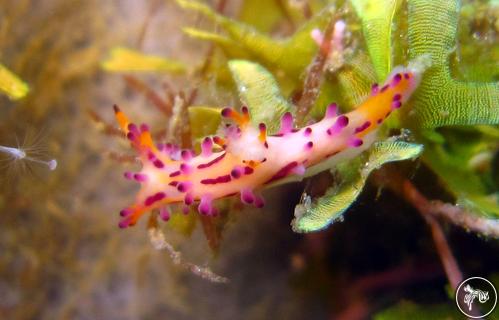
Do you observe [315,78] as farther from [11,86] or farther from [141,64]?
[11,86]

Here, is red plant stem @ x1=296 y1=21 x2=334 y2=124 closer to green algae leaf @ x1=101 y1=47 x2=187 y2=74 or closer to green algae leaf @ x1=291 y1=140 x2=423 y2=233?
green algae leaf @ x1=291 y1=140 x2=423 y2=233

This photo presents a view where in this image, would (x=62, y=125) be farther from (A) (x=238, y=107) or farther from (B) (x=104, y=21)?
(A) (x=238, y=107)

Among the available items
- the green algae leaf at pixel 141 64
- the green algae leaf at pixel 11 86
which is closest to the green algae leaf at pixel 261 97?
the green algae leaf at pixel 141 64

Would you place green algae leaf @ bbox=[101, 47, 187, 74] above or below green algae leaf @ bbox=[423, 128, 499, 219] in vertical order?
above

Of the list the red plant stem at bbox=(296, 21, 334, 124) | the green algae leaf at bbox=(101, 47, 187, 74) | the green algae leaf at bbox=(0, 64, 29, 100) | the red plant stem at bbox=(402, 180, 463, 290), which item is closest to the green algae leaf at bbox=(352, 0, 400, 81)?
the red plant stem at bbox=(296, 21, 334, 124)

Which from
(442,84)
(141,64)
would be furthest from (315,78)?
(141,64)

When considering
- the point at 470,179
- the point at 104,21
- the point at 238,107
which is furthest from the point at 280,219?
the point at 104,21

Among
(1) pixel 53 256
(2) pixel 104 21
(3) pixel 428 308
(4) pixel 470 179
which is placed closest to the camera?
(4) pixel 470 179
